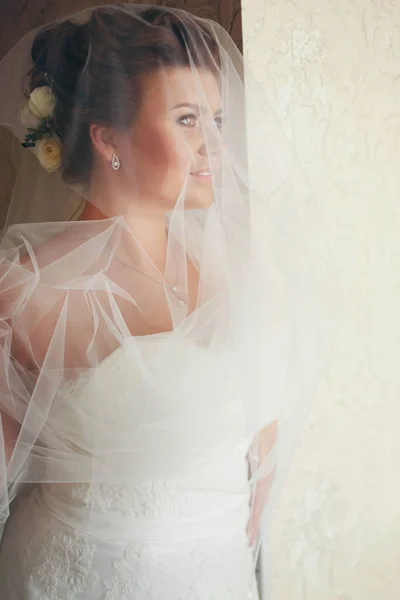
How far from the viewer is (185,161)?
29.4 inches

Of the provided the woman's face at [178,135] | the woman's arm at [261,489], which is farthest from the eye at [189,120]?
the woman's arm at [261,489]

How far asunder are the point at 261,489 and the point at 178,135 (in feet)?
1.54

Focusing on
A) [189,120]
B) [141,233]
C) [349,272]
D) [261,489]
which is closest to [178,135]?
[189,120]

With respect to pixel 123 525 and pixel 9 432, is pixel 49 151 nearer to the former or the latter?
pixel 9 432

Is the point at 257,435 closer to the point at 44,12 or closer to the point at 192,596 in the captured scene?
the point at 192,596

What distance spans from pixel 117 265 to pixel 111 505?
0.96ft

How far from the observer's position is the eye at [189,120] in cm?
74

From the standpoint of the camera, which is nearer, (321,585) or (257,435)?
(257,435)

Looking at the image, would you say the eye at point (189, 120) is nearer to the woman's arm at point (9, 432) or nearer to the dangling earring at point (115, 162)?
the dangling earring at point (115, 162)

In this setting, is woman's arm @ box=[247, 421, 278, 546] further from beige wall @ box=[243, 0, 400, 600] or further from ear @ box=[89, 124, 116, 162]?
ear @ box=[89, 124, 116, 162]

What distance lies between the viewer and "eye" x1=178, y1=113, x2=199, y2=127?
0.74 m

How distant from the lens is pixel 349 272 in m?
0.91

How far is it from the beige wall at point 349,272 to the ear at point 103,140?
253 millimetres

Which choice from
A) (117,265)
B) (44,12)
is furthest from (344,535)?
(44,12)
